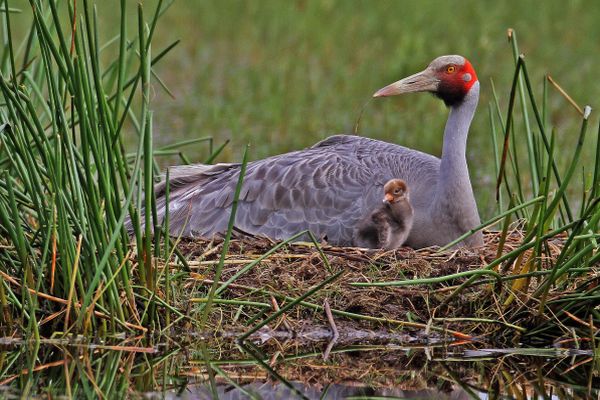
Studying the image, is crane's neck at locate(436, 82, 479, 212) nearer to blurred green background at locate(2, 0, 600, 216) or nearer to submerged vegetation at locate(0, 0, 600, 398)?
submerged vegetation at locate(0, 0, 600, 398)

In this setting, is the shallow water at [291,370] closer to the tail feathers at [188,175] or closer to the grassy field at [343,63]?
the tail feathers at [188,175]

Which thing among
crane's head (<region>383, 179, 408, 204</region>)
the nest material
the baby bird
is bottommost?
the nest material

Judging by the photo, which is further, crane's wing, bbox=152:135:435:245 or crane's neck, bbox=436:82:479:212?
crane's wing, bbox=152:135:435:245

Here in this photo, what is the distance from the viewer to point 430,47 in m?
13.3

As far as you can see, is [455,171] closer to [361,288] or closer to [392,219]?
[392,219]

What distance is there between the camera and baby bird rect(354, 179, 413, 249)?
6.79m

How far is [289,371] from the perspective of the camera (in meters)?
5.30

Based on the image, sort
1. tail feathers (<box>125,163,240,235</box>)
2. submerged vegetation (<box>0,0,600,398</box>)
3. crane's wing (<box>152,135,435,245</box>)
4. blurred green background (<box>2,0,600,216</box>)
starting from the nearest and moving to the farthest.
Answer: submerged vegetation (<box>0,0,600,398</box>), crane's wing (<box>152,135,435,245</box>), tail feathers (<box>125,163,240,235</box>), blurred green background (<box>2,0,600,216</box>)

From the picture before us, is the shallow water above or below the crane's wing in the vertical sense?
below

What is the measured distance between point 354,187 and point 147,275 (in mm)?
2042

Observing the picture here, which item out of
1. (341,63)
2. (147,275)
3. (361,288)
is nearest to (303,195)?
(361,288)

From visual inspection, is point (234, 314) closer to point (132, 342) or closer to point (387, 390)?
point (132, 342)

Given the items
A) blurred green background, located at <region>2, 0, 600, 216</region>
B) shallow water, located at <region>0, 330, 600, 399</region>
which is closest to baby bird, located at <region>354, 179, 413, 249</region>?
shallow water, located at <region>0, 330, 600, 399</region>

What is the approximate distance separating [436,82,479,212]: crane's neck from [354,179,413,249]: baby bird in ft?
0.82
